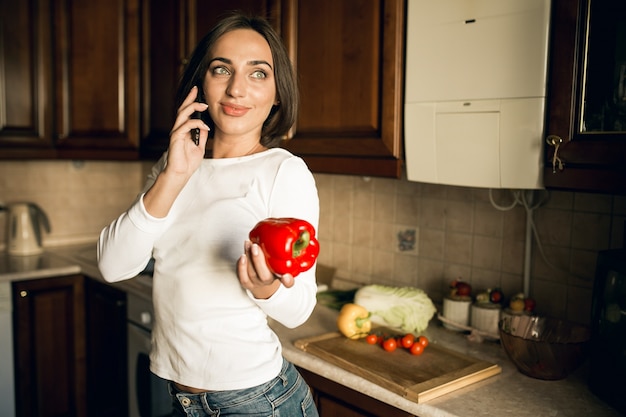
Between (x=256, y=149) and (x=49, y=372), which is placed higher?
(x=256, y=149)

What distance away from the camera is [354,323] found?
1.69 m

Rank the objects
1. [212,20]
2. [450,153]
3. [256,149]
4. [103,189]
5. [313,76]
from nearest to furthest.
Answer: [256,149] < [450,153] < [313,76] < [212,20] < [103,189]

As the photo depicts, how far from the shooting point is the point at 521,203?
5.84 ft

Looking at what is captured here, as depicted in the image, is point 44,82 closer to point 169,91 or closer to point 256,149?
point 169,91

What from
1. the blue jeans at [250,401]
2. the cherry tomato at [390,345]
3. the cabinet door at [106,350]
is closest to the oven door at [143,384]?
the cabinet door at [106,350]

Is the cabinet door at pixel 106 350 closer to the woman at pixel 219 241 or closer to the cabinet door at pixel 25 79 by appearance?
the cabinet door at pixel 25 79

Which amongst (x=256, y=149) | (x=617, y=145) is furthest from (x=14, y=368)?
(x=617, y=145)

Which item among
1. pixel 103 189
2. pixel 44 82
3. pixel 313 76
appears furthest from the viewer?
pixel 103 189

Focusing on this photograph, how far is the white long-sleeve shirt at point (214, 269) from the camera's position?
1071mm

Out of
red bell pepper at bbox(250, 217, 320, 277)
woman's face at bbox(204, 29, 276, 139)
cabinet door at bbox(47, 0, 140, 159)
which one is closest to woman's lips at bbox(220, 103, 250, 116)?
woman's face at bbox(204, 29, 276, 139)

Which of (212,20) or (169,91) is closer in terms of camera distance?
(212,20)

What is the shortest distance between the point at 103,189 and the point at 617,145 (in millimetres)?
2687

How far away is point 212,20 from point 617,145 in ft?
5.20

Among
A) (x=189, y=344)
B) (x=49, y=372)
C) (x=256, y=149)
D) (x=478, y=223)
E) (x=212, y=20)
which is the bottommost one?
(x=49, y=372)
